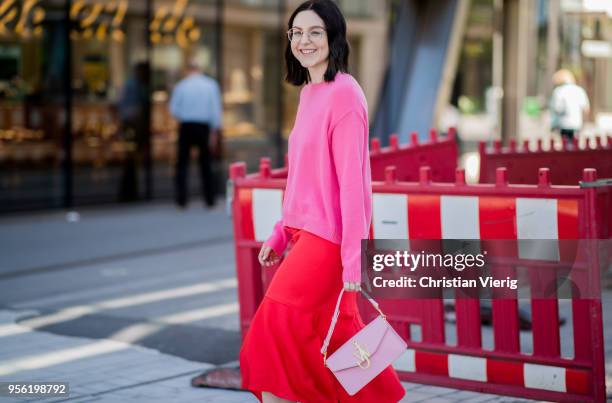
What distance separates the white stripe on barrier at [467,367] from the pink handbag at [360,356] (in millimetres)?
1394

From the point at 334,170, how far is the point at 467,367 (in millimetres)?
1771

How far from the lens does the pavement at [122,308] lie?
598 centimetres

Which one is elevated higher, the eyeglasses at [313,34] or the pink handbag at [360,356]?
the eyeglasses at [313,34]

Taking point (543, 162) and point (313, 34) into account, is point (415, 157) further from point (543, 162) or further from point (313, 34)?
point (313, 34)

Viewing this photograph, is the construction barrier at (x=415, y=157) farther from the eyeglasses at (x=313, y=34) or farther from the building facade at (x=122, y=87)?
the building facade at (x=122, y=87)

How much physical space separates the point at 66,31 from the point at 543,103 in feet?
35.2

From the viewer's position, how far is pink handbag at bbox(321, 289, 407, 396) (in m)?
4.27

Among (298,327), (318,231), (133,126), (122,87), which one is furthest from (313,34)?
(133,126)

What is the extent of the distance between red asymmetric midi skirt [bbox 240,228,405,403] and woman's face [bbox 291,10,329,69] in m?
0.65

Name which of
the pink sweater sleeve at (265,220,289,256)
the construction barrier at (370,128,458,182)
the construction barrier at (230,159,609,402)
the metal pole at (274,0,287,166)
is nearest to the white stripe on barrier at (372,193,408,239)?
the construction barrier at (230,159,609,402)

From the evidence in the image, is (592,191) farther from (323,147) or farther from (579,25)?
(579,25)

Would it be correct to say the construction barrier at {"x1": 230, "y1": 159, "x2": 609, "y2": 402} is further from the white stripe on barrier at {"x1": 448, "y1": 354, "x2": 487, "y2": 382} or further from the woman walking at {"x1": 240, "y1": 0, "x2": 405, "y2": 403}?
the woman walking at {"x1": 240, "y1": 0, "x2": 405, "y2": 403}

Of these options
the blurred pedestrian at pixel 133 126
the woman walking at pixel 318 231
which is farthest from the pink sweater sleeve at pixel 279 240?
the blurred pedestrian at pixel 133 126

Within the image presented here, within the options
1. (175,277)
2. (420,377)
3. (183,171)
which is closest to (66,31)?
(183,171)
